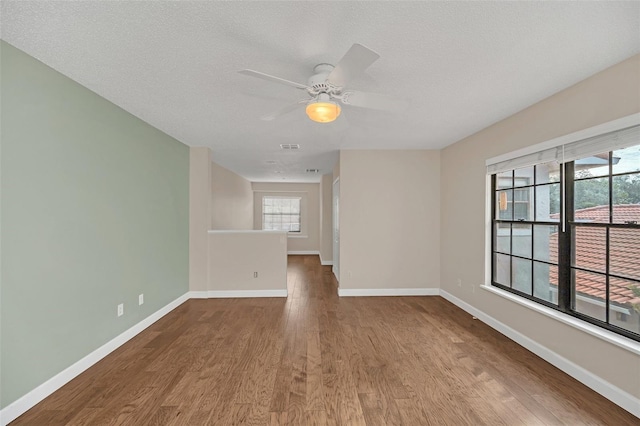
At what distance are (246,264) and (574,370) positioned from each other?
13.5 feet

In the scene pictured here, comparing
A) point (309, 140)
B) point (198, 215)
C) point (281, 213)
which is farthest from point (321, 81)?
point (281, 213)

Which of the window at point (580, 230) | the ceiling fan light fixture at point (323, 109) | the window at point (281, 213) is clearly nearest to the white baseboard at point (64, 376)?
the ceiling fan light fixture at point (323, 109)

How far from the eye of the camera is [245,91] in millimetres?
2539

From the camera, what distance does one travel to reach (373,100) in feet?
6.81

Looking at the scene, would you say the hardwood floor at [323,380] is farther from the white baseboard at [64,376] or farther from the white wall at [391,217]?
the white wall at [391,217]

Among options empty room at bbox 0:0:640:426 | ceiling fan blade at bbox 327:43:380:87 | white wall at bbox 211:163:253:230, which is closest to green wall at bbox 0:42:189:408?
empty room at bbox 0:0:640:426

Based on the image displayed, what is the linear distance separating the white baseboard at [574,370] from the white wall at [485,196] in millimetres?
33

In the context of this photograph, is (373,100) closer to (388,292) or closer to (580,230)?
(580,230)

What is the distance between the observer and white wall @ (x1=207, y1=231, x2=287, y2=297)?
4750 millimetres

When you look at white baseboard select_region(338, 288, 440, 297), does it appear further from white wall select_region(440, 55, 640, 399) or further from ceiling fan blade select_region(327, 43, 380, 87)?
ceiling fan blade select_region(327, 43, 380, 87)

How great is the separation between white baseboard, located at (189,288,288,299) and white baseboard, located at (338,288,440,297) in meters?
1.03

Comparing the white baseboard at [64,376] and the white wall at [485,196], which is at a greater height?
the white wall at [485,196]

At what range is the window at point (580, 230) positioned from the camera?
2.13m

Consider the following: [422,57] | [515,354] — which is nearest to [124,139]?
[422,57]
